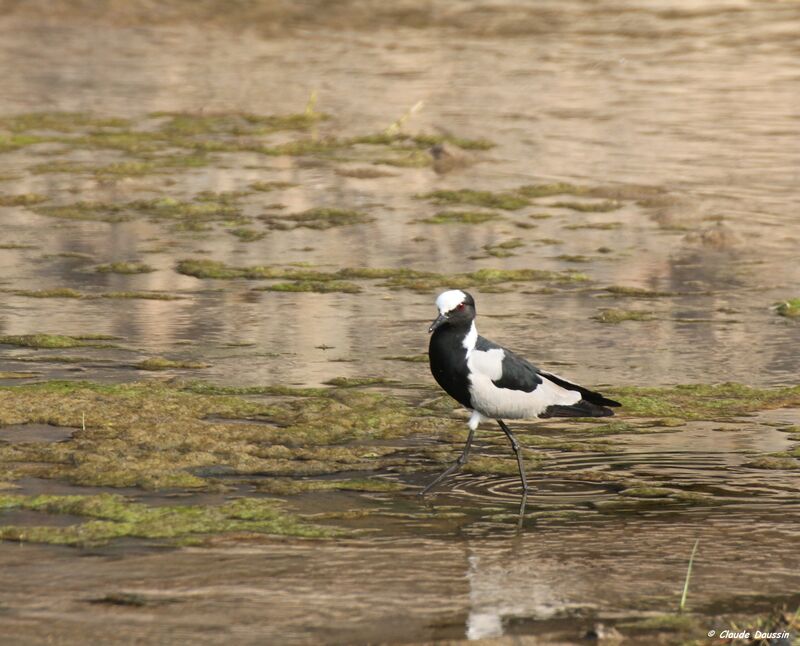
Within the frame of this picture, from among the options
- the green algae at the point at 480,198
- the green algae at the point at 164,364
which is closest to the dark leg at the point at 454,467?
the green algae at the point at 164,364

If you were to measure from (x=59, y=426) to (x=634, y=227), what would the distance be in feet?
21.5

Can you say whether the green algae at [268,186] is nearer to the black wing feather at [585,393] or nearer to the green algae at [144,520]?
the black wing feather at [585,393]

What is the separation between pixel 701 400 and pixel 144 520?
11.2 ft

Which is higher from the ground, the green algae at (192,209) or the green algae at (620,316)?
the green algae at (620,316)

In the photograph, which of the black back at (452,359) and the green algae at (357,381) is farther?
the green algae at (357,381)

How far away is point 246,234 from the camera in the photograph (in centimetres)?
1216

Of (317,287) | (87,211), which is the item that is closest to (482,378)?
(317,287)

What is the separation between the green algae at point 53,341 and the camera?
8.88m

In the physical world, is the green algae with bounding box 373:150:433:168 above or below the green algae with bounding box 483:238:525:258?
below

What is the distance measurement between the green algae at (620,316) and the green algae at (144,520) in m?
4.09

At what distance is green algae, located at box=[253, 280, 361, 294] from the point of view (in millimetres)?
10477

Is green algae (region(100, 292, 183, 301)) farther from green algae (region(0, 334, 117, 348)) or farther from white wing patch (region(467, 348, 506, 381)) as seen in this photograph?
white wing patch (region(467, 348, 506, 381))

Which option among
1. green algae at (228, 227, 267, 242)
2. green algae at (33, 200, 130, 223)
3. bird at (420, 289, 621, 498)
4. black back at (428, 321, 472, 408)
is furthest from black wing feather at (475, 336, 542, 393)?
green algae at (33, 200, 130, 223)

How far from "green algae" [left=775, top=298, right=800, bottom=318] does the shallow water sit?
0.15m
